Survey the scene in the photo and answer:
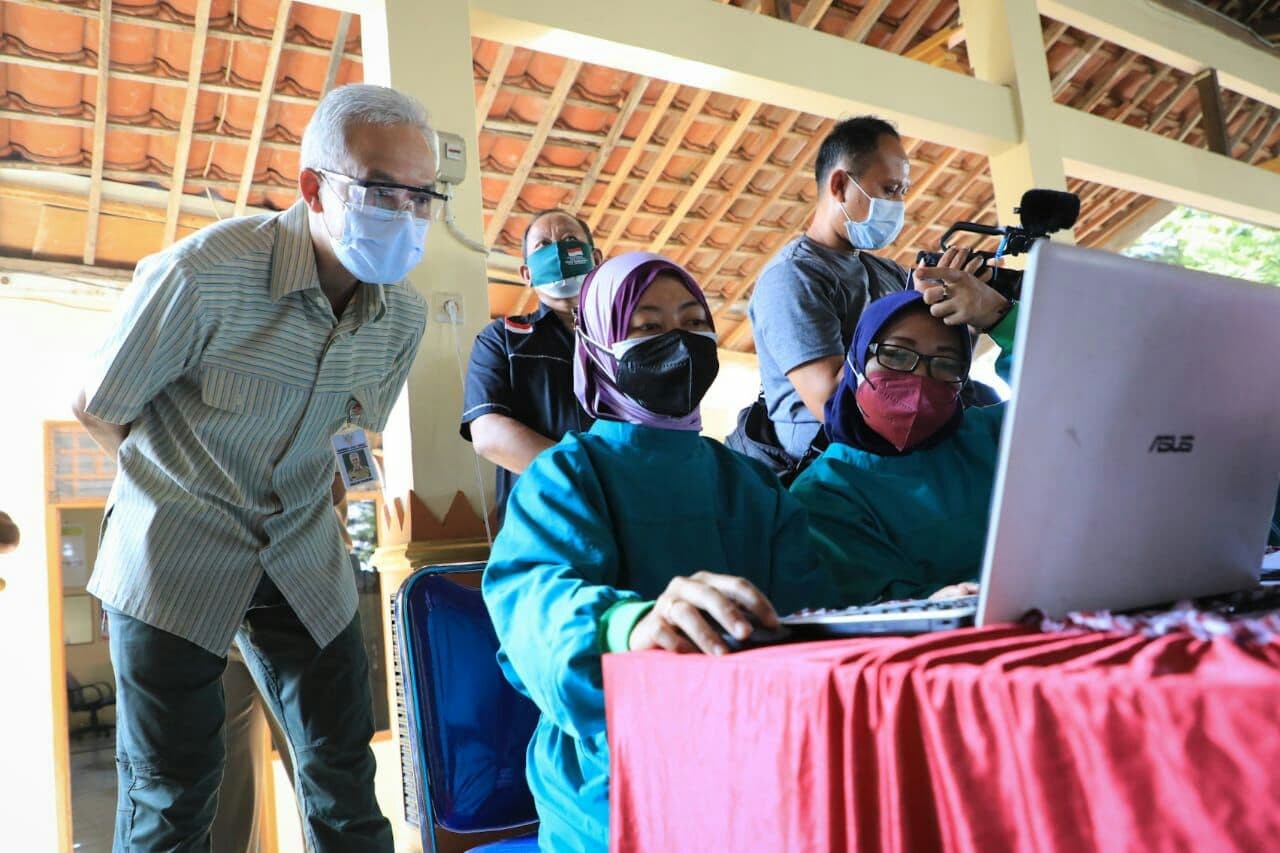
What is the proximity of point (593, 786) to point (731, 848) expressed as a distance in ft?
1.17

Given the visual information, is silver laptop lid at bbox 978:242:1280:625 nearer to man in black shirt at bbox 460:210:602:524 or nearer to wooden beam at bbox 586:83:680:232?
man in black shirt at bbox 460:210:602:524

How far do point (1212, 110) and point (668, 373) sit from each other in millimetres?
6548

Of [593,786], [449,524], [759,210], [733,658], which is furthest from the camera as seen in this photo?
[759,210]

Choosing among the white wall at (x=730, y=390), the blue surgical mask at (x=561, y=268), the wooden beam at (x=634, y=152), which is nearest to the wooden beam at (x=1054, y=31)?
the wooden beam at (x=634, y=152)

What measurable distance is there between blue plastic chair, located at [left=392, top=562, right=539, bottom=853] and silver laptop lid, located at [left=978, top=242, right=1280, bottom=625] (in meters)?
0.86

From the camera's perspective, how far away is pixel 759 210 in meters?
6.43

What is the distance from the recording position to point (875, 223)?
2.40 metres

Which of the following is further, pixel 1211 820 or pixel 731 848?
pixel 731 848

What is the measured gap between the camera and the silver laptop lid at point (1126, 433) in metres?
0.55

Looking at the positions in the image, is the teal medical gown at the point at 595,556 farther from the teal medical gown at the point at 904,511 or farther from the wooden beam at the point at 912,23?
the wooden beam at the point at 912,23

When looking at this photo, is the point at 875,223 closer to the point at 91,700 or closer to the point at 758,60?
the point at 758,60

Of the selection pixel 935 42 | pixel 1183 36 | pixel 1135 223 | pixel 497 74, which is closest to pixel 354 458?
pixel 497 74

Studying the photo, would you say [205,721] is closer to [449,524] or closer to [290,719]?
[290,719]

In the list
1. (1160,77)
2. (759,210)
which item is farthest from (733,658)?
(1160,77)
